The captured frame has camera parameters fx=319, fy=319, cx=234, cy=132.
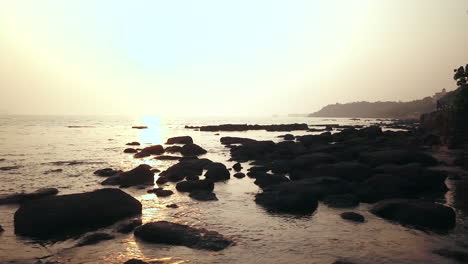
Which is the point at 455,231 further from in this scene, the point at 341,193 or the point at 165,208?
the point at 165,208

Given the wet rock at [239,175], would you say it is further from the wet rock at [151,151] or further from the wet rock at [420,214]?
the wet rock at [151,151]

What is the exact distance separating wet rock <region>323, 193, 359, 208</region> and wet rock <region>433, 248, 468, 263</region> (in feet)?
17.4

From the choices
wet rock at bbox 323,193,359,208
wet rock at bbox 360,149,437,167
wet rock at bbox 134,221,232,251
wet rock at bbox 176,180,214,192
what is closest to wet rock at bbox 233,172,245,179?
wet rock at bbox 176,180,214,192

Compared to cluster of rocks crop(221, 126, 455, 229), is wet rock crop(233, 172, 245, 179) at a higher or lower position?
lower

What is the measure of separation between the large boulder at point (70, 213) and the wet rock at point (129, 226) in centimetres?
75

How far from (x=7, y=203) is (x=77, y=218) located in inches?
225

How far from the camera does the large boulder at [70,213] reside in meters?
11.2

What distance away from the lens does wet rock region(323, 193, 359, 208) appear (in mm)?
15000

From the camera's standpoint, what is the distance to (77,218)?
11867 millimetres

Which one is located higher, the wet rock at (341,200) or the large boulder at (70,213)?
the large boulder at (70,213)

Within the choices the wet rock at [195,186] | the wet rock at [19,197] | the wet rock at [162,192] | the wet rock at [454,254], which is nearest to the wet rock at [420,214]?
the wet rock at [454,254]

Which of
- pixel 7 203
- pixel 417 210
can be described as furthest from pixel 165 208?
pixel 417 210

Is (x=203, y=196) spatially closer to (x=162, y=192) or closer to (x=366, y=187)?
(x=162, y=192)

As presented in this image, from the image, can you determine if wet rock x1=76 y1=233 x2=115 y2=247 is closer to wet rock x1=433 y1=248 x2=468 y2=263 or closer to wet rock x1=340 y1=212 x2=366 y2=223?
wet rock x1=340 y1=212 x2=366 y2=223
